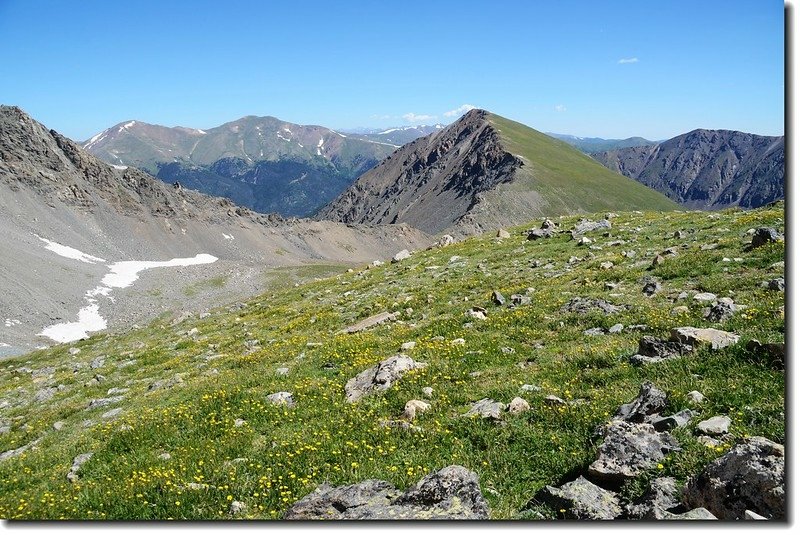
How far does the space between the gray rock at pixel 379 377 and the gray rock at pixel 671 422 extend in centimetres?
600

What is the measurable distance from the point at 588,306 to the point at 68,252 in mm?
136031

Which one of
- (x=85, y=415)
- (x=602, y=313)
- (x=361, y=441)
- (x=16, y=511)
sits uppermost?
(x=602, y=313)

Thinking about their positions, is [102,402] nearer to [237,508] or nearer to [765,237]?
[237,508]

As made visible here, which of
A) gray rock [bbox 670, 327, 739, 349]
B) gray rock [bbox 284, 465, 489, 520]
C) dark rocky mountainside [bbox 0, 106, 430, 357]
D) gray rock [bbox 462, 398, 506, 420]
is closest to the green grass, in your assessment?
gray rock [bbox 462, 398, 506, 420]

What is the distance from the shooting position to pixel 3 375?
30.3 m

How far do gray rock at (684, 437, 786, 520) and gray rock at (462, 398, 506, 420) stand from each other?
4041 millimetres

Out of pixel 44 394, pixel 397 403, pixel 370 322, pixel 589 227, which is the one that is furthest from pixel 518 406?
pixel 589 227

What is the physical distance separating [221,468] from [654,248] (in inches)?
870

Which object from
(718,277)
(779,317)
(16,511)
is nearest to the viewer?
(16,511)

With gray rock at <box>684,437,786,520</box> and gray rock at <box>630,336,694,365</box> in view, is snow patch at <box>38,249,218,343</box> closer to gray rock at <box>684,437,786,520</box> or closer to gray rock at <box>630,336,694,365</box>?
gray rock at <box>630,336,694,365</box>

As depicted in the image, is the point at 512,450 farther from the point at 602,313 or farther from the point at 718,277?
the point at 718,277

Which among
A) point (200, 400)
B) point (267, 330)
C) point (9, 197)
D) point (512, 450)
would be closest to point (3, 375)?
point (267, 330)

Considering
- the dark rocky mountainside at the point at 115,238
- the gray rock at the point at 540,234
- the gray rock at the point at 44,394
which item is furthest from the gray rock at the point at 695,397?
the dark rocky mountainside at the point at 115,238

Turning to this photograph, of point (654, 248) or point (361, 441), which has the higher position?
point (654, 248)
